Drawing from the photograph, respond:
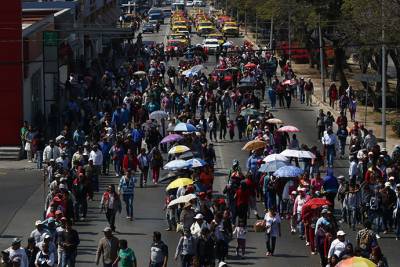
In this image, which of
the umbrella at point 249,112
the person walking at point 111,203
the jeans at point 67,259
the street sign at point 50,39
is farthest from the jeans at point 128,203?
the street sign at point 50,39

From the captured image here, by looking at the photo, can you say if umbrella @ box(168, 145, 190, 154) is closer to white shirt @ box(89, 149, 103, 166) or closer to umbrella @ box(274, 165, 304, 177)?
white shirt @ box(89, 149, 103, 166)

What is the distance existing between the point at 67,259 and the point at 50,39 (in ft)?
79.1

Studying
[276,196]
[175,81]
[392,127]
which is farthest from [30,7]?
[276,196]

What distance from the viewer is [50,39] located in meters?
48.1

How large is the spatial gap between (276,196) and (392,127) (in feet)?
63.9

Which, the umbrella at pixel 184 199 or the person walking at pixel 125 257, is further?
the umbrella at pixel 184 199

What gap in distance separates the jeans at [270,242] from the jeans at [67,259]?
434 centimetres

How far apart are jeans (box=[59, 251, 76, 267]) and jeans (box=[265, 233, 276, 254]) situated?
4.34m

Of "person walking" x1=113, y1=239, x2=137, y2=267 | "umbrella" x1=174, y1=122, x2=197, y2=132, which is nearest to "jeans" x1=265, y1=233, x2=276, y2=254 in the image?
"person walking" x1=113, y1=239, x2=137, y2=267

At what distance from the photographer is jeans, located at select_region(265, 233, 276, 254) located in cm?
2702

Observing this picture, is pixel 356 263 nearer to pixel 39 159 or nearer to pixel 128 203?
pixel 128 203

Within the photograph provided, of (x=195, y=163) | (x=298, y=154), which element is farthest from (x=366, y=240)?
(x=298, y=154)

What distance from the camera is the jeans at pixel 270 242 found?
88.6ft

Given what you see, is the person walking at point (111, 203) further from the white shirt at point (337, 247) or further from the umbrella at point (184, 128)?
the umbrella at point (184, 128)
